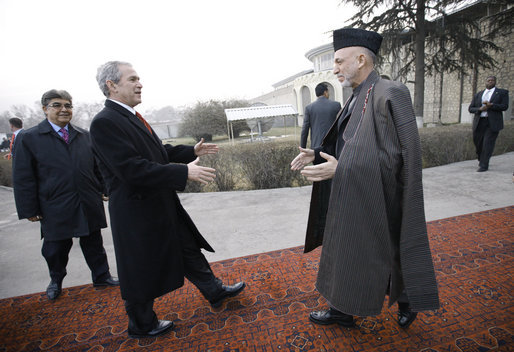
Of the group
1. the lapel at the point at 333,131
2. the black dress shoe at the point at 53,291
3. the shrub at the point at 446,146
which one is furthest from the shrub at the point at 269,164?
the black dress shoe at the point at 53,291

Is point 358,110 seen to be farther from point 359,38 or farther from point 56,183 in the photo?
point 56,183

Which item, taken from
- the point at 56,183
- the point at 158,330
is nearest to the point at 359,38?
the point at 158,330

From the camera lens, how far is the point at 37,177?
2.44 m

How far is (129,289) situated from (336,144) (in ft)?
5.45

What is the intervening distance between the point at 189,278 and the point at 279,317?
29.2 inches

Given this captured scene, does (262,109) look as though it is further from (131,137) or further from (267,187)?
(131,137)

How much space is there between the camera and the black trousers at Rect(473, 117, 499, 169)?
17.7 ft

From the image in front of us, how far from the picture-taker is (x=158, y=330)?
197 centimetres

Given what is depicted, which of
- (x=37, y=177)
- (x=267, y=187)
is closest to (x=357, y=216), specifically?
(x=37, y=177)

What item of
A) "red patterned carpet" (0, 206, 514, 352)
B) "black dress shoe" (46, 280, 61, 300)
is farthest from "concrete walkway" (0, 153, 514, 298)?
"red patterned carpet" (0, 206, 514, 352)

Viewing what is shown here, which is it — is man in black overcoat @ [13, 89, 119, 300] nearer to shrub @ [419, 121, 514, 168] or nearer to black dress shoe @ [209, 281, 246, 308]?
black dress shoe @ [209, 281, 246, 308]

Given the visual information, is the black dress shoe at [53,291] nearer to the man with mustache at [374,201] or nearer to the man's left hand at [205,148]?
the man's left hand at [205,148]

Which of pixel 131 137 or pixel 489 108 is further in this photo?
pixel 489 108

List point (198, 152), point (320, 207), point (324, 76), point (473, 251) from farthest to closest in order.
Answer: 1. point (324, 76)
2. point (473, 251)
3. point (198, 152)
4. point (320, 207)
